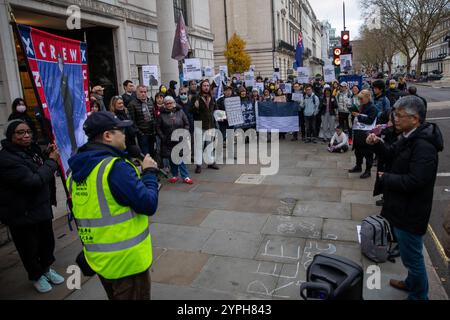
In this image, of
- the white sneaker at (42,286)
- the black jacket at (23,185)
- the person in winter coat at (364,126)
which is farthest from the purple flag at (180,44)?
the white sneaker at (42,286)

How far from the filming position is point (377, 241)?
4.54 metres

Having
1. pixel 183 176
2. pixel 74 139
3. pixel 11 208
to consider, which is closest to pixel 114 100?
pixel 183 176

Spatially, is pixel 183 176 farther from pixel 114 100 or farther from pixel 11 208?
pixel 11 208

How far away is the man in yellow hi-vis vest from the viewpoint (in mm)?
2436

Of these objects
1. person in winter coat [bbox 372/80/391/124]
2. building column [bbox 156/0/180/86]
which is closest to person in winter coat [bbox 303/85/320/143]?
person in winter coat [bbox 372/80/391/124]

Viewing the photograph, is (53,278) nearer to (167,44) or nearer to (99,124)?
(99,124)

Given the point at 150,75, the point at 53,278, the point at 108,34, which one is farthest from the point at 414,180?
the point at 108,34

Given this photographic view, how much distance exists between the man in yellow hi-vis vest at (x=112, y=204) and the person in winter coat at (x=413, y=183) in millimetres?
2170

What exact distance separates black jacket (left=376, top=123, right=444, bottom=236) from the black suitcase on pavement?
36.3 inches

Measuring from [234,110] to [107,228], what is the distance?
9.68 m

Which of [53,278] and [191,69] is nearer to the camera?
[53,278]

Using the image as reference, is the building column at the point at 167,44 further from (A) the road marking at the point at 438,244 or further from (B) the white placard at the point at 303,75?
(A) the road marking at the point at 438,244
